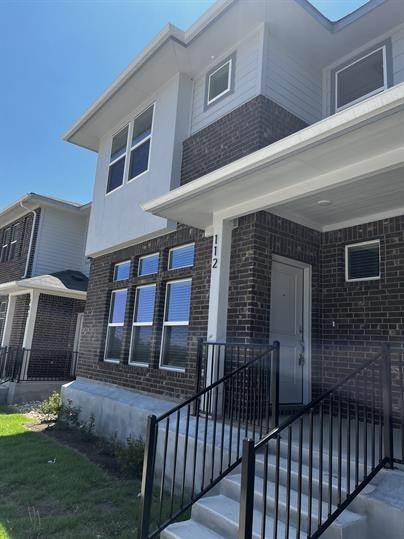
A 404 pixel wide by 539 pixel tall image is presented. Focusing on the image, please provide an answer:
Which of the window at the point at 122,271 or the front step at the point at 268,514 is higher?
the window at the point at 122,271

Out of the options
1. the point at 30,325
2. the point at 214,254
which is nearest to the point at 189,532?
the point at 214,254

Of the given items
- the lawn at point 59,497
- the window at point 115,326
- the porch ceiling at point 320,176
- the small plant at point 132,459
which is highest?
the porch ceiling at point 320,176

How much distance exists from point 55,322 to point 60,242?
315 cm

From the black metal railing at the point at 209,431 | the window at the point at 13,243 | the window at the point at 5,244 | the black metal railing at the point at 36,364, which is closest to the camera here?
the black metal railing at the point at 209,431

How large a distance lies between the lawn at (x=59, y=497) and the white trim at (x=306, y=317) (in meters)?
2.55

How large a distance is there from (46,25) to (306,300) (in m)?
9.11

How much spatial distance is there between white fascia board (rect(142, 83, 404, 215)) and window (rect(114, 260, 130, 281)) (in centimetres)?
327

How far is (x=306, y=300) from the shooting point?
5.80 m

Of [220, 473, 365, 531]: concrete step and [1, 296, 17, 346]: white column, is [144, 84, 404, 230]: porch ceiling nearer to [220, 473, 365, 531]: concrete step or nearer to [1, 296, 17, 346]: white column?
[220, 473, 365, 531]: concrete step

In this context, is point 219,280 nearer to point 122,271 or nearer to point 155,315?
point 155,315

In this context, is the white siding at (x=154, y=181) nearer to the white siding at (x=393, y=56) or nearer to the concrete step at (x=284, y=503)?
the white siding at (x=393, y=56)

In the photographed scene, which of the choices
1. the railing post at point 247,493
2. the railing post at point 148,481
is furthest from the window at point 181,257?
the railing post at point 247,493

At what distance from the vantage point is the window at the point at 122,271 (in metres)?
8.05

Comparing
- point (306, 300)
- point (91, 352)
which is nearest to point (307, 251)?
point (306, 300)
